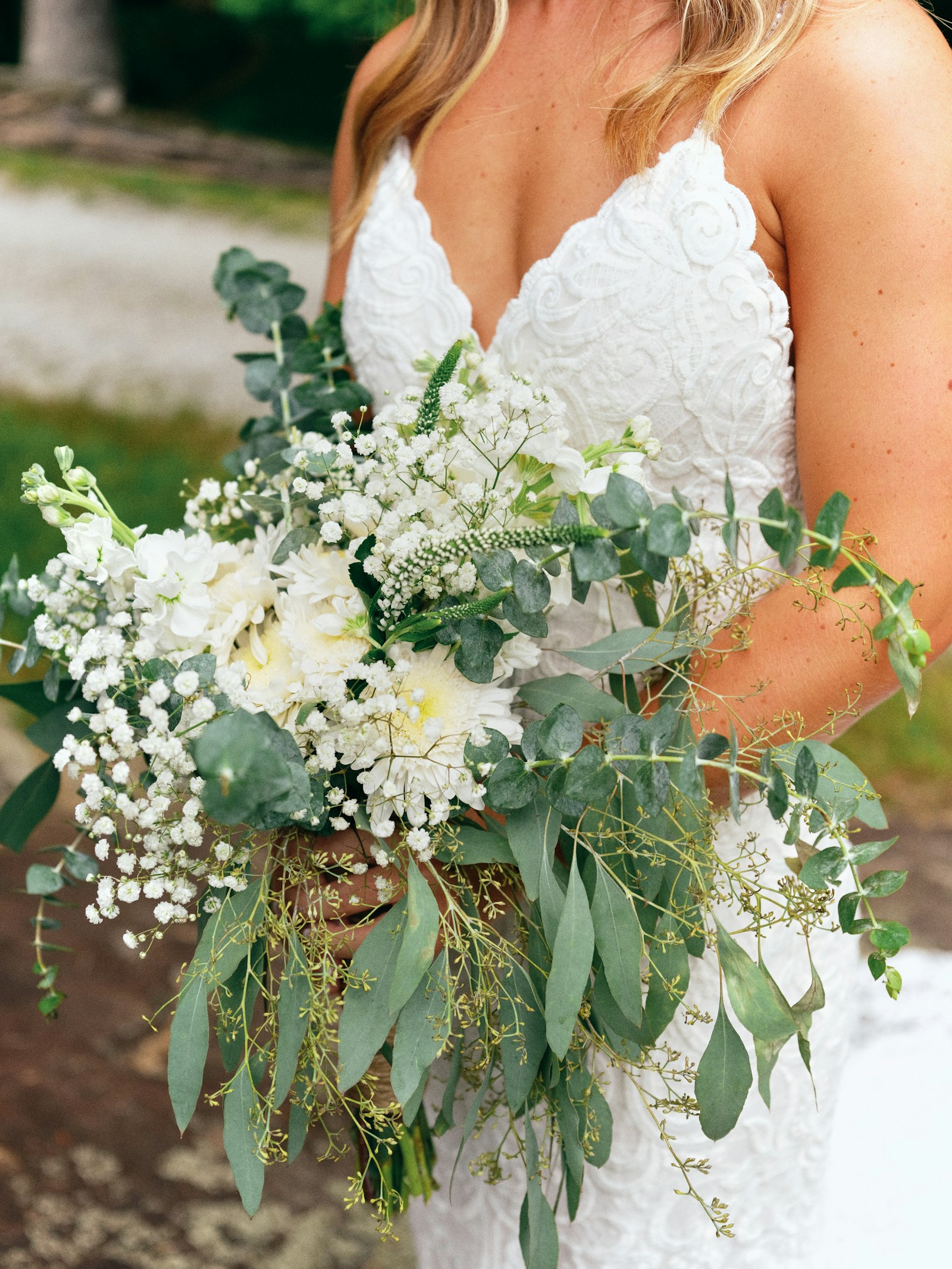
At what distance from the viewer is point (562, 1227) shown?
1.47 m

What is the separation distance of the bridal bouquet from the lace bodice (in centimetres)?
18

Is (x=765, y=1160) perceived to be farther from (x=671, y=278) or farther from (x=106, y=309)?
(x=106, y=309)

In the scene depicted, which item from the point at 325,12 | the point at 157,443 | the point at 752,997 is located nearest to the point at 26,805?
the point at 752,997

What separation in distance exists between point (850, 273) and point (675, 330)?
199 millimetres

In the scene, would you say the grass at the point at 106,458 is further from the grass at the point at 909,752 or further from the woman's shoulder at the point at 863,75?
the woman's shoulder at the point at 863,75

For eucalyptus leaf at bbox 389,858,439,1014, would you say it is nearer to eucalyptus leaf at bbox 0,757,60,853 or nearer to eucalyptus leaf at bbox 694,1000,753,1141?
eucalyptus leaf at bbox 694,1000,753,1141

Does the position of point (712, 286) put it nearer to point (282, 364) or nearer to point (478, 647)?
point (478, 647)

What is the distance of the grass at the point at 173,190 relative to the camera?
7.52 metres

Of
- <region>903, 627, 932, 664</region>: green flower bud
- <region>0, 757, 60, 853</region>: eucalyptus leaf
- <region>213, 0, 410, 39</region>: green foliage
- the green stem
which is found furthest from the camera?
<region>213, 0, 410, 39</region>: green foliage

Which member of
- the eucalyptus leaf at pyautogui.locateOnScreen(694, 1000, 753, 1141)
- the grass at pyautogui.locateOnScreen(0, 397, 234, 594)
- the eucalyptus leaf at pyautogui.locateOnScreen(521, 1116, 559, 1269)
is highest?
the eucalyptus leaf at pyautogui.locateOnScreen(694, 1000, 753, 1141)

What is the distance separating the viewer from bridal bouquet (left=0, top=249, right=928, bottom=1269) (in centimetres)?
101

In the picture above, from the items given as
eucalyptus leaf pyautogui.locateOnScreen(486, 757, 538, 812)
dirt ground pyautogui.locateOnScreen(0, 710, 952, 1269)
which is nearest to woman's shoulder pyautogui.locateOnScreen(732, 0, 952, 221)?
eucalyptus leaf pyautogui.locateOnScreen(486, 757, 538, 812)

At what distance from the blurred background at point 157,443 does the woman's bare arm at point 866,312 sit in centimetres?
84

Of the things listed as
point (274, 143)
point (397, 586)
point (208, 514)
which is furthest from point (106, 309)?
point (397, 586)
